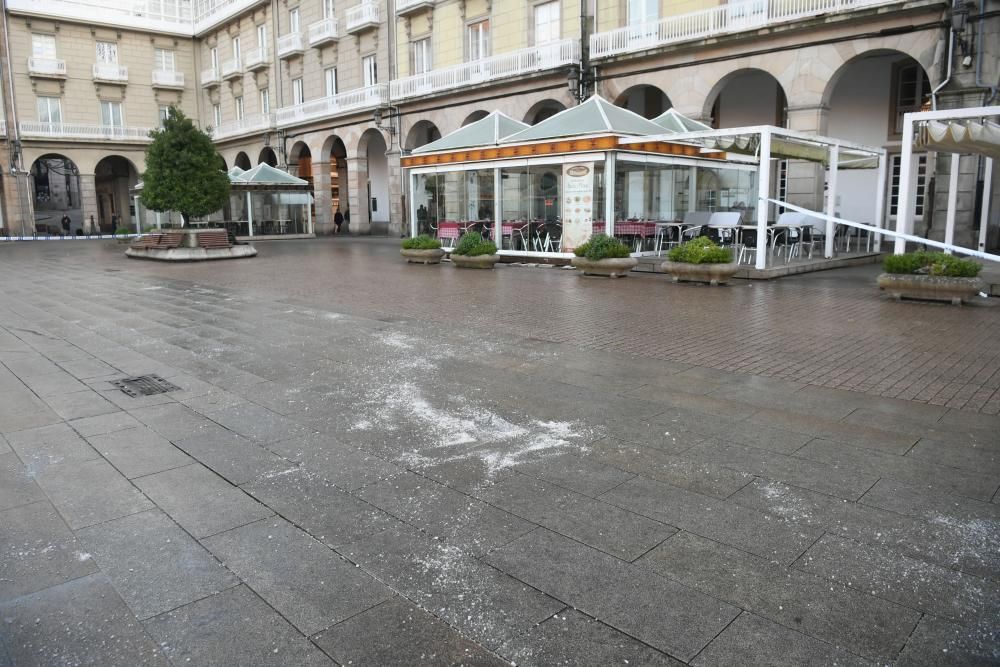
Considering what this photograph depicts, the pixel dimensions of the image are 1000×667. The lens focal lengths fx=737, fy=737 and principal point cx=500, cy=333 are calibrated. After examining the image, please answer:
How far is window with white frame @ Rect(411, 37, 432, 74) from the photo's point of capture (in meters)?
29.9

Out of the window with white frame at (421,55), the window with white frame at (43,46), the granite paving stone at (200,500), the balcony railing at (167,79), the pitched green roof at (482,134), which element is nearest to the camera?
the granite paving stone at (200,500)

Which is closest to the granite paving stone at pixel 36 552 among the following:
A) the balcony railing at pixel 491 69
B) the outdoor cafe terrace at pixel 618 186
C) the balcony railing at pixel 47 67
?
the outdoor cafe terrace at pixel 618 186

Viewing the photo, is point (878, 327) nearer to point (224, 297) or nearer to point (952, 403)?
point (952, 403)

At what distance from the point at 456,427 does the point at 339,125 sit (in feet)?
105

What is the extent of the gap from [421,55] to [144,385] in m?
26.9

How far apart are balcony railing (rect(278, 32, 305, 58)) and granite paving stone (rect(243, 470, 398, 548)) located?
36.7 meters

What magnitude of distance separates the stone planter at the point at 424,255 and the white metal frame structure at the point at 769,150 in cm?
520

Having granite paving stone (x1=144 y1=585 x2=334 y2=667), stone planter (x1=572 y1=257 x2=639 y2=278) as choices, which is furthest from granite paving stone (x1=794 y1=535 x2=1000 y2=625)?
stone planter (x1=572 y1=257 x2=639 y2=278)

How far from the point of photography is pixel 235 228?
32.9 meters

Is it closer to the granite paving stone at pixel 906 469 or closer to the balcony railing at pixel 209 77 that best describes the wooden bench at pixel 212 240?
the granite paving stone at pixel 906 469

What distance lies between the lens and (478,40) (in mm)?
27594

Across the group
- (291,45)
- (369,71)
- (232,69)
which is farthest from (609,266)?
(232,69)

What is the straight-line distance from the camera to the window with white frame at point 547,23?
24.5 m

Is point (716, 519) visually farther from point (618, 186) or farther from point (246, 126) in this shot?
point (246, 126)
